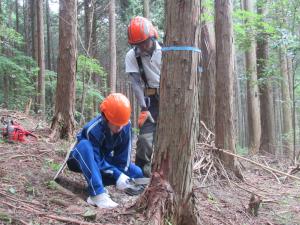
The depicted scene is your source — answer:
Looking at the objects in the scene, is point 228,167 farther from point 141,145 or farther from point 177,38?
point 177,38

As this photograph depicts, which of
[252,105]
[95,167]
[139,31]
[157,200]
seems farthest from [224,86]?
[252,105]

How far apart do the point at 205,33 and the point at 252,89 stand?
7.09 metres

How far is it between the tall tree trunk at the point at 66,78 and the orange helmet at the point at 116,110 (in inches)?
121

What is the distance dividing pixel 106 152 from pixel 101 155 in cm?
10

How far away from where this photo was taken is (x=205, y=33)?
758 centimetres

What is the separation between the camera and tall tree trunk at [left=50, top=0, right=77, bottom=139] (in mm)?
7551

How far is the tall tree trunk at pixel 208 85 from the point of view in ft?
23.8

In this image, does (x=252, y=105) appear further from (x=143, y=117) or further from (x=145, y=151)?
(x=143, y=117)

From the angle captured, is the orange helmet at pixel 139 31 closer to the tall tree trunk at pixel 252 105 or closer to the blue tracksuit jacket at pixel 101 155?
the blue tracksuit jacket at pixel 101 155

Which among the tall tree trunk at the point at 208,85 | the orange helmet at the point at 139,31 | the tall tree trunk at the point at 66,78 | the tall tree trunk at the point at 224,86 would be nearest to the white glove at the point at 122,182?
the orange helmet at the point at 139,31

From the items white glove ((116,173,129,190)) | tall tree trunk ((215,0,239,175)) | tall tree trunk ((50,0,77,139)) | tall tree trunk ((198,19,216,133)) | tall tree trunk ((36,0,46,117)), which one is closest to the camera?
white glove ((116,173,129,190))

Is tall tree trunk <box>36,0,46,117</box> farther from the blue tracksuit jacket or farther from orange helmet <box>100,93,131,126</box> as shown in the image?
orange helmet <box>100,93,131,126</box>

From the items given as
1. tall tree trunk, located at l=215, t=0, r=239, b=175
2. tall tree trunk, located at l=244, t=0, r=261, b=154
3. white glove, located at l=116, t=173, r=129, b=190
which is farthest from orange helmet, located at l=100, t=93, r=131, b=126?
tall tree trunk, located at l=244, t=0, r=261, b=154

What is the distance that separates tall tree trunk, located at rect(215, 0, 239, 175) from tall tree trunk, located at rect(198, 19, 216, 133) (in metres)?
0.44
